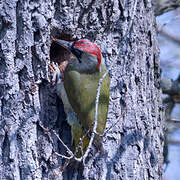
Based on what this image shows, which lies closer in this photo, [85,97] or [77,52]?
[85,97]

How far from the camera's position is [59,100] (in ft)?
11.2

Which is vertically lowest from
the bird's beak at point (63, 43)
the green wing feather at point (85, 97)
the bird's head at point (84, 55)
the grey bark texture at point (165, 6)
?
the green wing feather at point (85, 97)

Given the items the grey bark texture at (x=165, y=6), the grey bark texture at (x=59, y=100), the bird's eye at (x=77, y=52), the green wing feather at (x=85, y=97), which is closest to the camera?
the grey bark texture at (x=59, y=100)

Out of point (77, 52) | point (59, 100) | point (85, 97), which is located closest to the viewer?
point (59, 100)

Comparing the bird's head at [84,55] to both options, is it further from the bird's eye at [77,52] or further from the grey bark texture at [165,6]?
the grey bark texture at [165,6]

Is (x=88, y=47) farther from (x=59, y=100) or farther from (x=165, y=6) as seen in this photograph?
(x=165, y=6)

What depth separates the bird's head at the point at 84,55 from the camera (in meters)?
3.42

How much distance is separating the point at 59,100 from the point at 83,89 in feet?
0.96

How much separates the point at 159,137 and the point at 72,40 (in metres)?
1.30

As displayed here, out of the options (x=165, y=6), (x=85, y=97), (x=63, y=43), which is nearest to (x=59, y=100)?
(x=85, y=97)

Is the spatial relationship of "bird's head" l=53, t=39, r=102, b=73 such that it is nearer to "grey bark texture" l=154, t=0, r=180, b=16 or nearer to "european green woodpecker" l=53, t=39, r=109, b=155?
"european green woodpecker" l=53, t=39, r=109, b=155

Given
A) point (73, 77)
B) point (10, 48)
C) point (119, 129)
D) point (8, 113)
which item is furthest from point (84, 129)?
point (10, 48)

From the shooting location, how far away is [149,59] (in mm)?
3715

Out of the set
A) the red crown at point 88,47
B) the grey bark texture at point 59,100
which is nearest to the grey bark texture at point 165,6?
the grey bark texture at point 59,100
